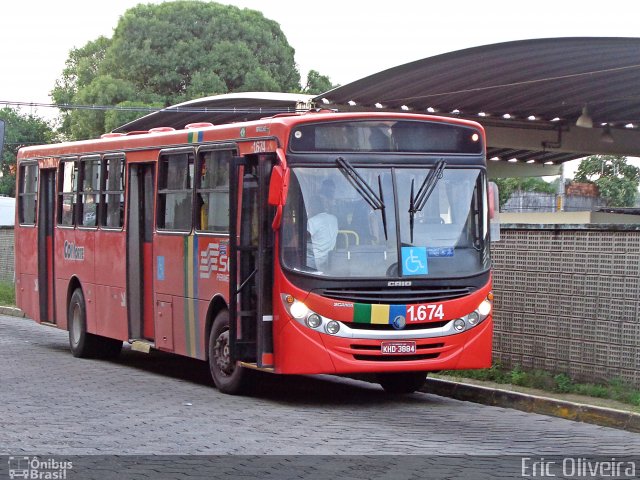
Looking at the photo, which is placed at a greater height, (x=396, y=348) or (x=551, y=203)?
(x=551, y=203)

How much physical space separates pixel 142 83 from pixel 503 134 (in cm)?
3343

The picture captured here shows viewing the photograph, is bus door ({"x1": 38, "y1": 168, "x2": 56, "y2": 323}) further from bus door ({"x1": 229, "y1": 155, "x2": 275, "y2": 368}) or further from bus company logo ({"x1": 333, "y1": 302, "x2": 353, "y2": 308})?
bus company logo ({"x1": 333, "y1": 302, "x2": 353, "y2": 308})

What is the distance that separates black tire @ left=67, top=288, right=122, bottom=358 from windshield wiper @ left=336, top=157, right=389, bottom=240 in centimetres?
668

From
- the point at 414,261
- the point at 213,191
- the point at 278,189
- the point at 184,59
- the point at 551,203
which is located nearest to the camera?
the point at 278,189

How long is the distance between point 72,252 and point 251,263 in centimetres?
636

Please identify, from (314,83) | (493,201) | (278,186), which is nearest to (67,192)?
(278,186)

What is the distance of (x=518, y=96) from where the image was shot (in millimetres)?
31000

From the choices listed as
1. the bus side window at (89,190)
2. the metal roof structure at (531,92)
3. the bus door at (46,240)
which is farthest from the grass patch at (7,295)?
the bus side window at (89,190)

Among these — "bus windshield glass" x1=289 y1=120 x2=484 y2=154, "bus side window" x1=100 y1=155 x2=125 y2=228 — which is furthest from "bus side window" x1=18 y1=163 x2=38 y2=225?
"bus windshield glass" x1=289 y1=120 x2=484 y2=154

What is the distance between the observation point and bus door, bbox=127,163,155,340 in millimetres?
16125

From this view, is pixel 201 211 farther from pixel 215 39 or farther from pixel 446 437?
pixel 215 39

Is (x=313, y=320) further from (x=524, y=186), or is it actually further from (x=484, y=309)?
(x=524, y=186)

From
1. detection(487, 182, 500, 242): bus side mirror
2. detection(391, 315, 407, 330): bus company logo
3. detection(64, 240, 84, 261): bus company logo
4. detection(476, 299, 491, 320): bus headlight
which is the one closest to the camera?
detection(391, 315, 407, 330): bus company logo

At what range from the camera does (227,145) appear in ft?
45.5
